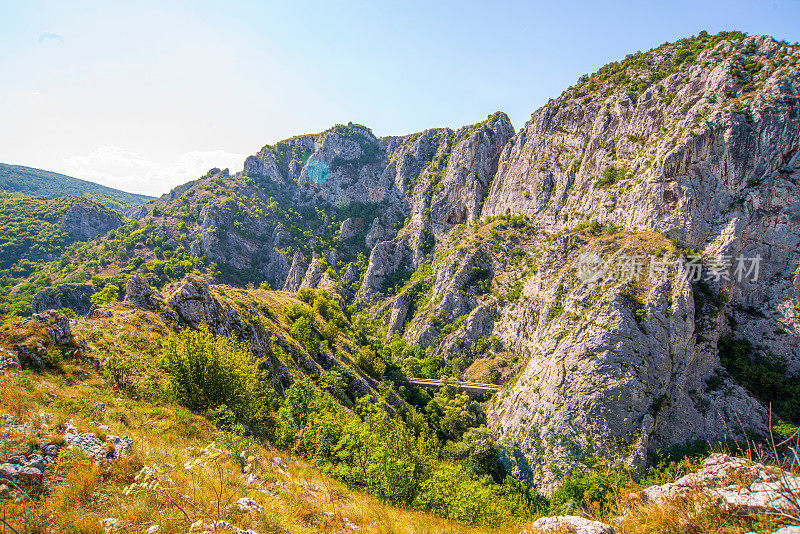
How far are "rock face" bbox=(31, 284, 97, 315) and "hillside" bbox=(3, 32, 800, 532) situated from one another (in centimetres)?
173

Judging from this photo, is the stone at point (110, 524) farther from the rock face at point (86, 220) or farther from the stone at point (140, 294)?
the rock face at point (86, 220)

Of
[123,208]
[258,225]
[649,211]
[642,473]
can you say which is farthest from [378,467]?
[123,208]

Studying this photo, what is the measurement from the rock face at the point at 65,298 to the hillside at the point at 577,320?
5.68 ft

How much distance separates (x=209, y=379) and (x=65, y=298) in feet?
277

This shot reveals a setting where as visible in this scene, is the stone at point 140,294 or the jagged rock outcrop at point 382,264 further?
the jagged rock outcrop at point 382,264

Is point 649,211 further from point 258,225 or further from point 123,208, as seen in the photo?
point 123,208

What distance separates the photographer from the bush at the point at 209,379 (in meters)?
13.2

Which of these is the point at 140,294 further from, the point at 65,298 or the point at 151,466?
the point at 65,298

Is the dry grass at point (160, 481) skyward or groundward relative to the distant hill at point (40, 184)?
groundward

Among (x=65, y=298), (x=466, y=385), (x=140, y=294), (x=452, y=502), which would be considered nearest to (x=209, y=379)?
(x=452, y=502)

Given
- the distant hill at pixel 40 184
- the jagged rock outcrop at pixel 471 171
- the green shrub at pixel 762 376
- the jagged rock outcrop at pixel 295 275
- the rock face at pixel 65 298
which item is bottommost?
the rock face at pixel 65 298

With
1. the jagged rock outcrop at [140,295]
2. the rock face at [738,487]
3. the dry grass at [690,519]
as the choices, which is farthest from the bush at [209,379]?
the rock face at [738,487]

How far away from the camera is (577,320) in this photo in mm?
40062

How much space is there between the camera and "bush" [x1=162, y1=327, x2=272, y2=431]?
43.4ft
